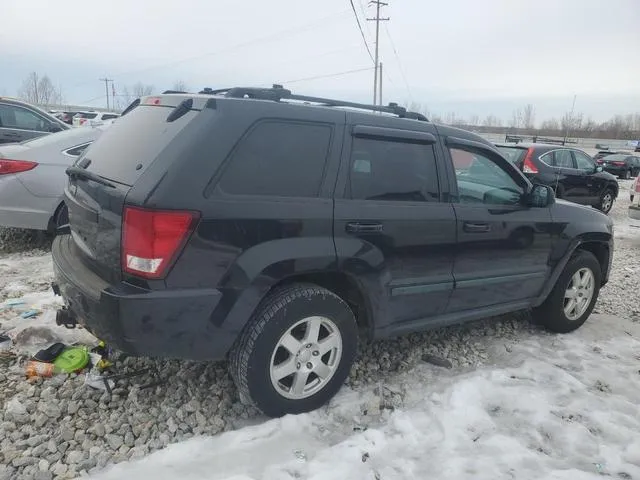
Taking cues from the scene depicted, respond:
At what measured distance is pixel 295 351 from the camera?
2.96 metres

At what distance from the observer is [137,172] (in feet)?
8.77

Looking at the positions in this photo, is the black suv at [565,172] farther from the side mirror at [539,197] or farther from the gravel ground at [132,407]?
the gravel ground at [132,407]

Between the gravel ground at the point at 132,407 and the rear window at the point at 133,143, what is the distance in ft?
4.50

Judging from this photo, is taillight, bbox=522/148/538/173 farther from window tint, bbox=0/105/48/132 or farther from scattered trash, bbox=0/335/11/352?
scattered trash, bbox=0/335/11/352

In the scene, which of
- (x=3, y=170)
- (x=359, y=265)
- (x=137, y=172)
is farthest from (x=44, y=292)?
(x=359, y=265)

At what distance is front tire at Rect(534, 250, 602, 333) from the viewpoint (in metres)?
4.53

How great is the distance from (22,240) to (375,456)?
5.69m

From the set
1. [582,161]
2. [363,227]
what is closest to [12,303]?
[363,227]

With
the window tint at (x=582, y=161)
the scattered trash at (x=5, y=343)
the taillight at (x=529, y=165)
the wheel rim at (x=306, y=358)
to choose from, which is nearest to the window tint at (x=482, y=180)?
the wheel rim at (x=306, y=358)

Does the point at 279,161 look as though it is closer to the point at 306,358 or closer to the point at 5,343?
the point at 306,358

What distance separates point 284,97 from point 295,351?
152 centimetres

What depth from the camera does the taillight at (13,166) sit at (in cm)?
561

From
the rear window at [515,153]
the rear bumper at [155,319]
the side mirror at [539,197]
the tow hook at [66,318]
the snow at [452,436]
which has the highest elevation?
the rear window at [515,153]

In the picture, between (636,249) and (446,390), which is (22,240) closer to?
(446,390)
